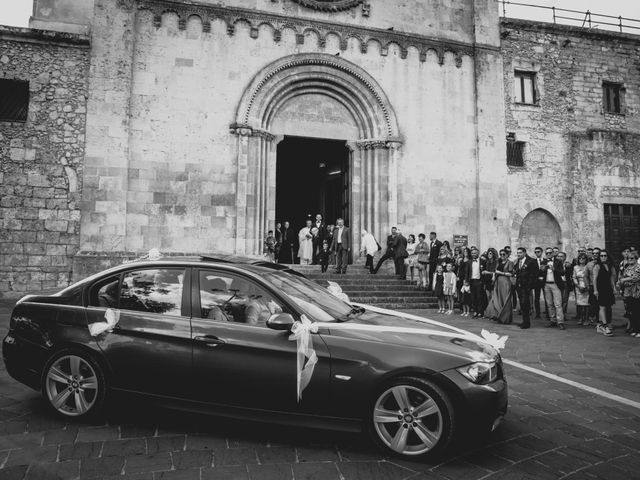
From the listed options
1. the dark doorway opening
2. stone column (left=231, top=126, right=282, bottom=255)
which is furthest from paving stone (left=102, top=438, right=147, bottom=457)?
the dark doorway opening

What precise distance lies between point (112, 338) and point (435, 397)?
2.82 metres

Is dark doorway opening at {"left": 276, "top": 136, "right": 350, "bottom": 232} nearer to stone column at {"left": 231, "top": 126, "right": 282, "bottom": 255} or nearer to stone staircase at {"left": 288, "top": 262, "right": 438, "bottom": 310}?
stone column at {"left": 231, "top": 126, "right": 282, "bottom": 255}

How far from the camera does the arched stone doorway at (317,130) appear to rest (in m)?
14.7

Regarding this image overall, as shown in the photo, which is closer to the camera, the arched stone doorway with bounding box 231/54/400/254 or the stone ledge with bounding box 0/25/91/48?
the stone ledge with bounding box 0/25/91/48

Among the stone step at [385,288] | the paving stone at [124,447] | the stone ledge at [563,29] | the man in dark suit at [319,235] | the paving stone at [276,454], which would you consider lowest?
the paving stone at [276,454]

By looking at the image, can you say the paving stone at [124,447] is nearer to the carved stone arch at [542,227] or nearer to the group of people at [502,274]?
the group of people at [502,274]

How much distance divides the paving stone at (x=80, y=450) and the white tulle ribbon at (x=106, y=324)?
93 centimetres

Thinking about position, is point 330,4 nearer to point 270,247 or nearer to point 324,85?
point 324,85

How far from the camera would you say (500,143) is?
659 inches

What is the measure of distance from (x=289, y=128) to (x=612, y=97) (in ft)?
43.6

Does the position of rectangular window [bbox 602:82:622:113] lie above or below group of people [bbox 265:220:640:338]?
above

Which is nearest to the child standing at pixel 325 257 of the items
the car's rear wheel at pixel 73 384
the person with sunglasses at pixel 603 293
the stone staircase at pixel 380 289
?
the stone staircase at pixel 380 289

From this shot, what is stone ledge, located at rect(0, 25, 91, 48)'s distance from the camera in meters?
13.0

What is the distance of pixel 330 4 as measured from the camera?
15.5 metres
